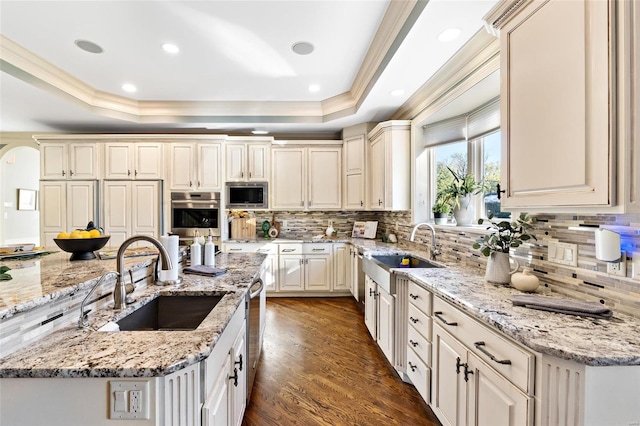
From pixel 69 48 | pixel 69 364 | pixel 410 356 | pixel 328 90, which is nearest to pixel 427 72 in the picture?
pixel 328 90

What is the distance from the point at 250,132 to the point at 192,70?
66.1 inches

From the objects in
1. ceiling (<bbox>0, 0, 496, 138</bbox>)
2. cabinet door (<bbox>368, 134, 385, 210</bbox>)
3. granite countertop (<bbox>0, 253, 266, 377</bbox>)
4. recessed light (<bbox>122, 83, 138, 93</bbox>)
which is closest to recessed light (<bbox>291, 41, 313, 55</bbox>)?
ceiling (<bbox>0, 0, 496, 138</bbox>)

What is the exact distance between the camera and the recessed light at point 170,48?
8.53ft

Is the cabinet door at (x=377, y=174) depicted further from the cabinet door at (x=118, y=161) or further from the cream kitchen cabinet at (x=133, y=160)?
the cabinet door at (x=118, y=161)

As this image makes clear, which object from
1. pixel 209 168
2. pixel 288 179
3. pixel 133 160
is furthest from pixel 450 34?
pixel 133 160

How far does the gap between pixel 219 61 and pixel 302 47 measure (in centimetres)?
88

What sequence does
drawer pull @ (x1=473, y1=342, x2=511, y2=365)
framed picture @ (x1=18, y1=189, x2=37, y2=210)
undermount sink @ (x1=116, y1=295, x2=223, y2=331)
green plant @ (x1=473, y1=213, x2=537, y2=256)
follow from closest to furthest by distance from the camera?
drawer pull @ (x1=473, y1=342, x2=511, y2=365)
undermount sink @ (x1=116, y1=295, x2=223, y2=331)
green plant @ (x1=473, y1=213, x2=537, y2=256)
framed picture @ (x1=18, y1=189, x2=37, y2=210)

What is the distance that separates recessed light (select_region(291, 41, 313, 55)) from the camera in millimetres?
2564

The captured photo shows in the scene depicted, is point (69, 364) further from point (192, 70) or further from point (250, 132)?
point (250, 132)

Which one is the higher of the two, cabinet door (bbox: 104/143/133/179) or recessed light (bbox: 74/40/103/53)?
recessed light (bbox: 74/40/103/53)

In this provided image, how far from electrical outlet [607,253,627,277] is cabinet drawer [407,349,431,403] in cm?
107

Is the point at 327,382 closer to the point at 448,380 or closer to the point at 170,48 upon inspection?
the point at 448,380

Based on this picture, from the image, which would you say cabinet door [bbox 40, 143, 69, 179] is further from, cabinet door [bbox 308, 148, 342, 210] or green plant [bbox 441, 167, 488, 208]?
green plant [bbox 441, 167, 488, 208]

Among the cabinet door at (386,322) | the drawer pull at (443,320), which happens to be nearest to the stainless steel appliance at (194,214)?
the cabinet door at (386,322)
